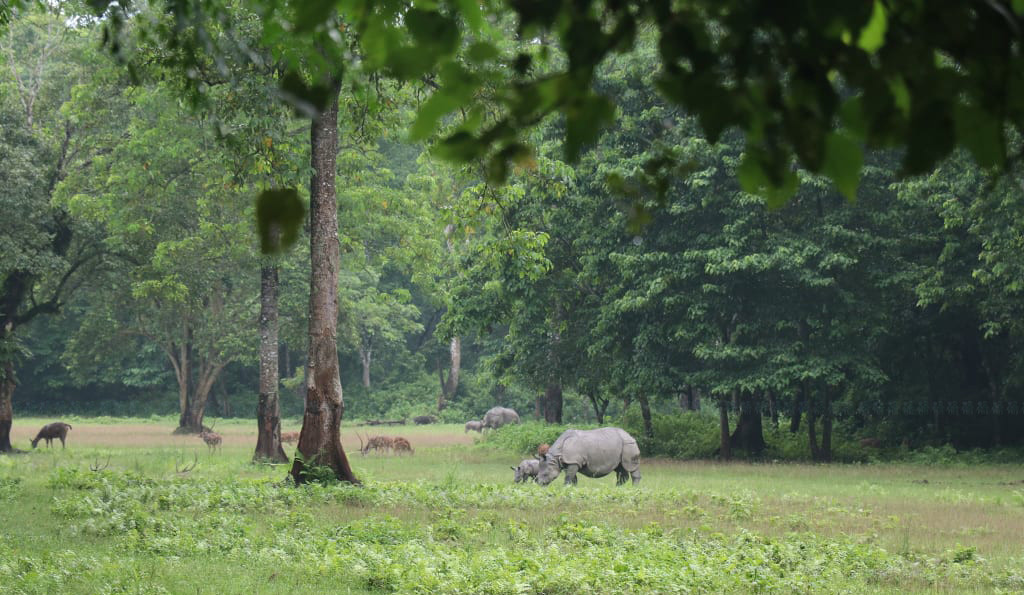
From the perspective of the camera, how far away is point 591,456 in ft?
65.5

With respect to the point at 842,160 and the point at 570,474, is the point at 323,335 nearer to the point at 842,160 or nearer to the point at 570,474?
the point at 570,474

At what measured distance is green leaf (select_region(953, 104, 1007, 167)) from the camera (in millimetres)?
2189

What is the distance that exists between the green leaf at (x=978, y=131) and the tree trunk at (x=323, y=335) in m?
14.0

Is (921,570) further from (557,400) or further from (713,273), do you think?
(557,400)

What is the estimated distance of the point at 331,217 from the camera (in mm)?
16312

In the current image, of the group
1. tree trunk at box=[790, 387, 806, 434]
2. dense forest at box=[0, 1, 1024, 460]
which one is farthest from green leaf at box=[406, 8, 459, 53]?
tree trunk at box=[790, 387, 806, 434]

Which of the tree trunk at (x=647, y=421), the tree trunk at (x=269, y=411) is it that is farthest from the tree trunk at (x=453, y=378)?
the tree trunk at (x=269, y=411)

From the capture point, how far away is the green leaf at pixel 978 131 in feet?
7.18

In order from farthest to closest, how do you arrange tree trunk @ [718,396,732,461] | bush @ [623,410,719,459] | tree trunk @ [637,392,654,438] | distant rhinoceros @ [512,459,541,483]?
tree trunk @ [637,392,654,438], bush @ [623,410,719,459], tree trunk @ [718,396,732,461], distant rhinoceros @ [512,459,541,483]

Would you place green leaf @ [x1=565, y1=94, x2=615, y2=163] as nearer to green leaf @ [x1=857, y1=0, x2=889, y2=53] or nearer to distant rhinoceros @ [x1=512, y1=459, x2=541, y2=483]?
green leaf @ [x1=857, y1=0, x2=889, y2=53]

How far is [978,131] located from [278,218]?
1.44 m

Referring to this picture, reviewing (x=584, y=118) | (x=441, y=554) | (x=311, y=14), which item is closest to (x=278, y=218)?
(x=311, y=14)

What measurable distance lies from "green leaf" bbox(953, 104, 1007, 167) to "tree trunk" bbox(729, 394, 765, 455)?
89.7 ft

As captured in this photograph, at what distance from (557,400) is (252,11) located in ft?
75.7
